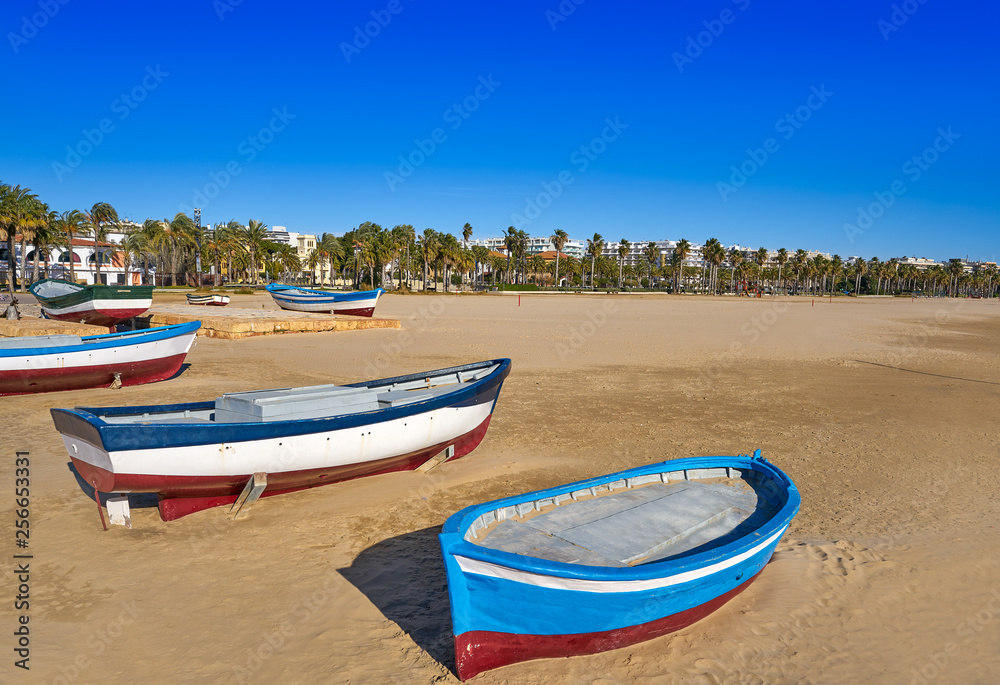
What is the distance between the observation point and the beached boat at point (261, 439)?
20.6 ft

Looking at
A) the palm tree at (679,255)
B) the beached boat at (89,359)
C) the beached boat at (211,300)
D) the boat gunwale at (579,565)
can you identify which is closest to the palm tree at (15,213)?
the beached boat at (211,300)

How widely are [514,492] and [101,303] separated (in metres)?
22.7

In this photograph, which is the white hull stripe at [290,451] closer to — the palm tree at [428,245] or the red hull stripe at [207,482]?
the red hull stripe at [207,482]

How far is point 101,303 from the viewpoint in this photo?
931 inches

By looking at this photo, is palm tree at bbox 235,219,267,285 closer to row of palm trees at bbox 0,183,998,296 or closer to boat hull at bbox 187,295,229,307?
row of palm trees at bbox 0,183,998,296

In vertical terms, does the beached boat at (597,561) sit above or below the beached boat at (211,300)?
above

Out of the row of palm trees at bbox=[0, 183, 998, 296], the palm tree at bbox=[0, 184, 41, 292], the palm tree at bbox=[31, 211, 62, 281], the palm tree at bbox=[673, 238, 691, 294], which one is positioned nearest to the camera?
the palm tree at bbox=[0, 184, 41, 292]

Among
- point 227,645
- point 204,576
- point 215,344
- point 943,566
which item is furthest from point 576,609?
point 215,344

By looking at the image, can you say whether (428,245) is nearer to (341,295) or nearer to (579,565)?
(341,295)

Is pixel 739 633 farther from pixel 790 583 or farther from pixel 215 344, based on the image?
pixel 215 344

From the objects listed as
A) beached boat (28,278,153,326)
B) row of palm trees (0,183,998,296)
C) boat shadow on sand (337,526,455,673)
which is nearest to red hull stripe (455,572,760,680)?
boat shadow on sand (337,526,455,673)

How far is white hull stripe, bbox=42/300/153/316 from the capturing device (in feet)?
77.5

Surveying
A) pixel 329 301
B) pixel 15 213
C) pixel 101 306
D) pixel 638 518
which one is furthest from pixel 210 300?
pixel 638 518

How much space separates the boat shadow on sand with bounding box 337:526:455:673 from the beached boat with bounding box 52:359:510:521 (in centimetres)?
150
